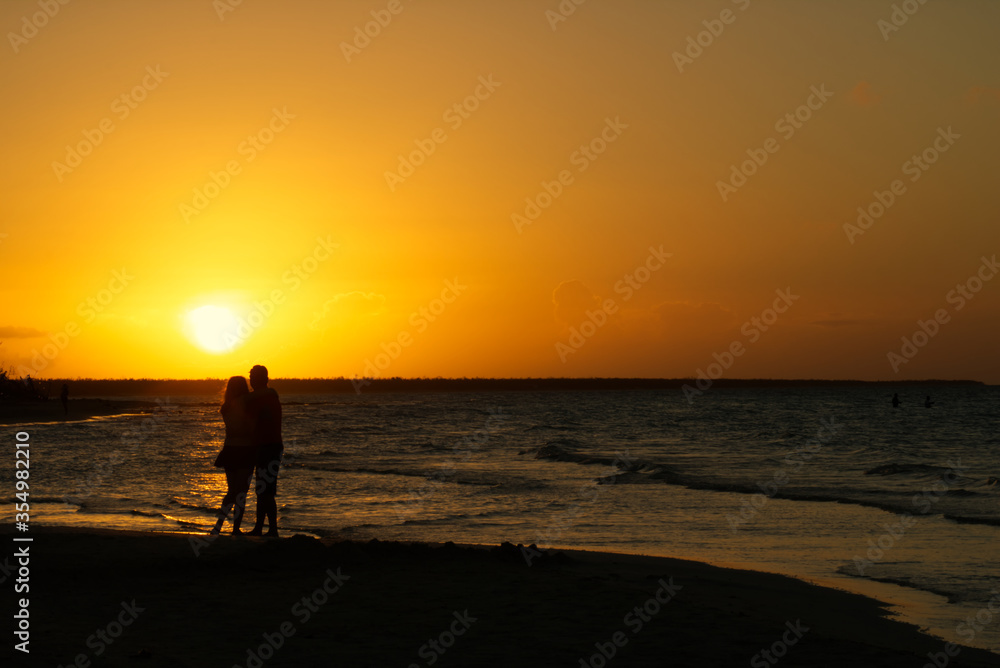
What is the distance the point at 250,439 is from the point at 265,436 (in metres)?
0.19

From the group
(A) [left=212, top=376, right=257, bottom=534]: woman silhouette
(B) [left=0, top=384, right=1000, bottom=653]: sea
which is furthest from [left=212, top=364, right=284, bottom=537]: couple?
(B) [left=0, top=384, right=1000, bottom=653]: sea

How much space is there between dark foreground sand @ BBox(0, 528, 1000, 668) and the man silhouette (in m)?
0.93

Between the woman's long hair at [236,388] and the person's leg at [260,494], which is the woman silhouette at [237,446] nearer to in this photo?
the woman's long hair at [236,388]

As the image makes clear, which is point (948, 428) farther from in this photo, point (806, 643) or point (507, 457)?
point (806, 643)

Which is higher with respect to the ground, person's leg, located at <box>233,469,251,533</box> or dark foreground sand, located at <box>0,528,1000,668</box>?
person's leg, located at <box>233,469,251,533</box>

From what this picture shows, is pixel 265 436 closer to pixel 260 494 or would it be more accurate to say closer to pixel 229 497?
pixel 260 494

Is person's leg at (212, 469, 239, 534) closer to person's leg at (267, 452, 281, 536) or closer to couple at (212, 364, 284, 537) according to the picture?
couple at (212, 364, 284, 537)

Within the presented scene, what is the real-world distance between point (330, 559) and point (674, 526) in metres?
7.03

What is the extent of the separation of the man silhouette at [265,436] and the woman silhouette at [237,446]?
0.09m

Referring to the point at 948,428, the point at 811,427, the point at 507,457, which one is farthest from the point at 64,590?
the point at 948,428

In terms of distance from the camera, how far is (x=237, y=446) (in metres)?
11.1

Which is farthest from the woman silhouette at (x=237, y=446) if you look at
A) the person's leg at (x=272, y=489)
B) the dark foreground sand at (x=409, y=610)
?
the dark foreground sand at (x=409, y=610)

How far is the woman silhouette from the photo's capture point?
11008 mm

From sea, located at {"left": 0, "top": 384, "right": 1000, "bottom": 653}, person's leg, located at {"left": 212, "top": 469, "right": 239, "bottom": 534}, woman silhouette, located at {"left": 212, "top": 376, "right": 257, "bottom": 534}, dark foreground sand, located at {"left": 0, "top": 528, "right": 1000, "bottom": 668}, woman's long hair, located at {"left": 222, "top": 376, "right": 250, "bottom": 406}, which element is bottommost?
sea, located at {"left": 0, "top": 384, "right": 1000, "bottom": 653}
